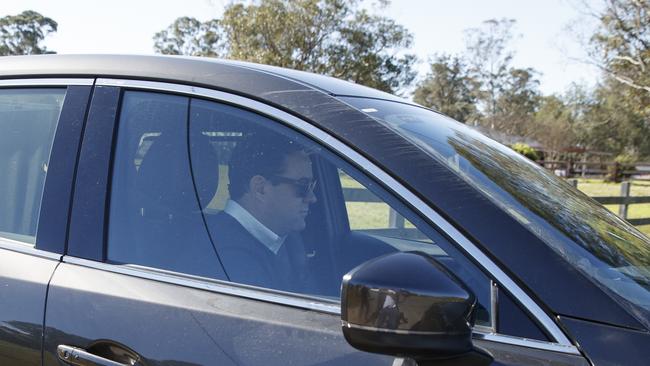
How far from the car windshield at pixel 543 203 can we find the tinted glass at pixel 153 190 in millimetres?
520

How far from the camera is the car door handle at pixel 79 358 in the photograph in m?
1.68

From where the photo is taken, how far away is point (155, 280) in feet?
5.83

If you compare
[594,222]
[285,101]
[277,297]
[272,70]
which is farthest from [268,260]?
[594,222]

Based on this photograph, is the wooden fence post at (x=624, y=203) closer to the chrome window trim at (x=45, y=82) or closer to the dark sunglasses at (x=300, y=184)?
the dark sunglasses at (x=300, y=184)

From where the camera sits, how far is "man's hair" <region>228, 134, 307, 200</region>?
1.78 meters

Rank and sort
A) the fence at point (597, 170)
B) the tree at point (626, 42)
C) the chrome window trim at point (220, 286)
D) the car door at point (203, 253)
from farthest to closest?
the fence at point (597, 170), the tree at point (626, 42), the chrome window trim at point (220, 286), the car door at point (203, 253)

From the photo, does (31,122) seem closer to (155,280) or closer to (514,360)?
(155,280)

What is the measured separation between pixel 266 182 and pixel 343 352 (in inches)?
23.1

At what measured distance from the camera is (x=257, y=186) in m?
1.88

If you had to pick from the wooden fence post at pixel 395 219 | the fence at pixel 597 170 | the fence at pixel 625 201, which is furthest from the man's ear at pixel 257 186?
the fence at pixel 597 170

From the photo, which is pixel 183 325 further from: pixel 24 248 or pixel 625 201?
pixel 625 201

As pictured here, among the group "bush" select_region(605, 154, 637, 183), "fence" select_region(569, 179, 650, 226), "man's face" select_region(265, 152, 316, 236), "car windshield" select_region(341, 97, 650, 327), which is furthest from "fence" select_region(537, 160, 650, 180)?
"man's face" select_region(265, 152, 316, 236)

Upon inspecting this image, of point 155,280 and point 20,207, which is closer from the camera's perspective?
point 155,280

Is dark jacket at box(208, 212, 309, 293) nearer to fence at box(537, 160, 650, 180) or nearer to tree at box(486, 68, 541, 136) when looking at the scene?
fence at box(537, 160, 650, 180)
